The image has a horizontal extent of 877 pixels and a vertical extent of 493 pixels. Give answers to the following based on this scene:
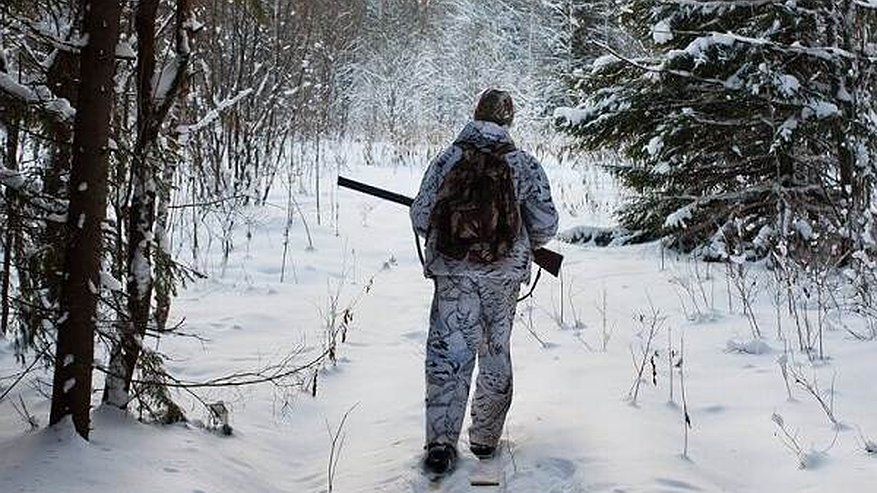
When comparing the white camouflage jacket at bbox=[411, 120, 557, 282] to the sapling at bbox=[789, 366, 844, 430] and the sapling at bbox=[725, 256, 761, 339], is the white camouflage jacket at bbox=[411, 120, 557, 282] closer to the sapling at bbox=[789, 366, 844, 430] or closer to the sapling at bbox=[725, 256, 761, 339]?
the sapling at bbox=[789, 366, 844, 430]

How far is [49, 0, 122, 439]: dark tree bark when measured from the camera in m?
3.09

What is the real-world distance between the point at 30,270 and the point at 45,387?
1006 mm

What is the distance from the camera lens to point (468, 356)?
A: 377 cm

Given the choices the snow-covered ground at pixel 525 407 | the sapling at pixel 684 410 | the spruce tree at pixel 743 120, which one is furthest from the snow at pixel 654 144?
the sapling at pixel 684 410

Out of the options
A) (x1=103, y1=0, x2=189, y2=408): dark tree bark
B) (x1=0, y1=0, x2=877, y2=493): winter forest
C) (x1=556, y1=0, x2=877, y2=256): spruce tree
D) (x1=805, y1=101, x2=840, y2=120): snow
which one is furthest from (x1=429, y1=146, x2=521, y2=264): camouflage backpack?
(x1=805, y1=101, x2=840, y2=120): snow

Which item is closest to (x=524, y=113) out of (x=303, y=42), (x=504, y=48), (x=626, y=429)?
(x=504, y=48)

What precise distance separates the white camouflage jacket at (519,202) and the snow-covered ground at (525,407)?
0.79 m

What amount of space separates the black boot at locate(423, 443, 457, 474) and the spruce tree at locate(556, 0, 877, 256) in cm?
361

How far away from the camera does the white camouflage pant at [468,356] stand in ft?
12.3

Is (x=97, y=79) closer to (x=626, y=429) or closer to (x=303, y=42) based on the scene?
(x=626, y=429)

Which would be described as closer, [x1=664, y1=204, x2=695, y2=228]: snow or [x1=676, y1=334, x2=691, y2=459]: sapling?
[x1=676, y1=334, x2=691, y2=459]: sapling

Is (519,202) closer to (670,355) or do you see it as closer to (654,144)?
(670,355)

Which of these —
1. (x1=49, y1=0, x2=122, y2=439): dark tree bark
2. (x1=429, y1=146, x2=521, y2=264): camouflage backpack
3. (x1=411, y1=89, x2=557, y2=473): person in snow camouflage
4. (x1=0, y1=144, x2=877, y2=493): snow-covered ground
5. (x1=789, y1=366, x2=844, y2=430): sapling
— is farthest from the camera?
(x1=789, y1=366, x2=844, y2=430): sapling

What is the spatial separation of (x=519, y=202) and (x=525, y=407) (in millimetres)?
1189
